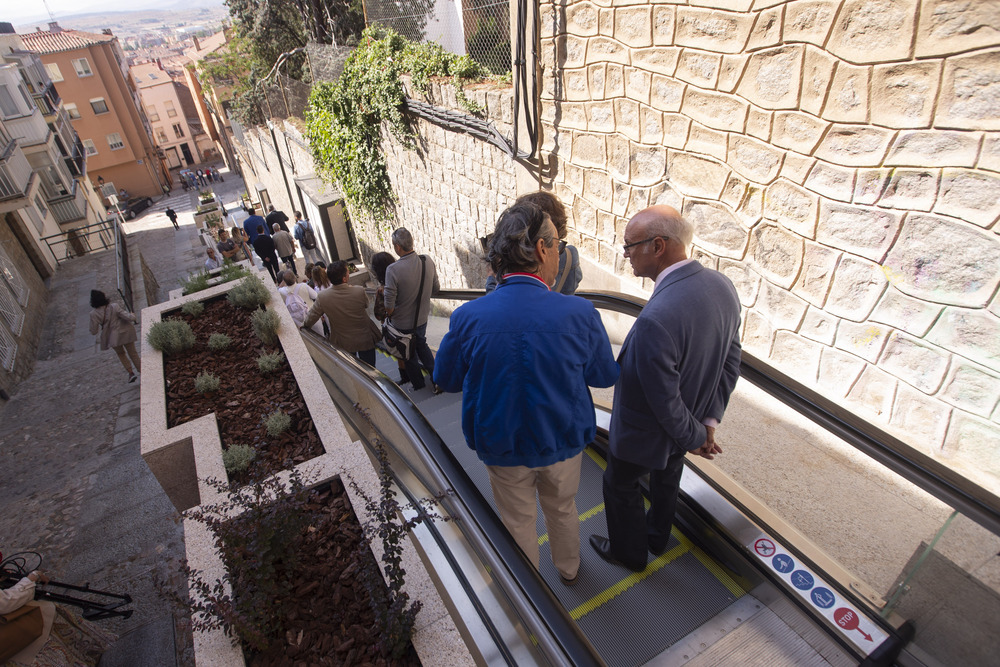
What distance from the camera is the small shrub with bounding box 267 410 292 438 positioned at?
12.2 feet

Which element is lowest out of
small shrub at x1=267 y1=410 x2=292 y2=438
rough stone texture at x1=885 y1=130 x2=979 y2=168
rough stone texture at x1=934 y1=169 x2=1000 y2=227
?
small shrub at x1=267 y1=410 x2=292 y2=438

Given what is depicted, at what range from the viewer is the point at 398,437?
296 centimetres

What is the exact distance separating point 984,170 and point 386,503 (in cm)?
312

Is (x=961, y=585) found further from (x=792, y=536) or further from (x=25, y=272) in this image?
(x=25, y=272)

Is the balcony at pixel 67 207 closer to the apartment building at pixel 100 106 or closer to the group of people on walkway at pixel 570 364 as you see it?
the apartment building at pixel 100 106

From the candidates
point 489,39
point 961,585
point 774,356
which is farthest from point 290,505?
point 489,39

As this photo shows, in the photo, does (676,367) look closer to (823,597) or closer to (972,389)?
(823,597)

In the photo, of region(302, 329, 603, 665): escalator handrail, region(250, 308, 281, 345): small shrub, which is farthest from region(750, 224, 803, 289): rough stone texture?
region(250, 308, 281, 345): small shrub

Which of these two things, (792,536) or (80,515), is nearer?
(792,536)

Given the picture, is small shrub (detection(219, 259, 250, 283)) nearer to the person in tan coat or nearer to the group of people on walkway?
the person in tan coat

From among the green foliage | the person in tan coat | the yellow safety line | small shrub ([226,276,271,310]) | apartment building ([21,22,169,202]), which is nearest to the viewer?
the green foliage

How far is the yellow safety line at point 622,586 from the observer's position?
234 centimetres

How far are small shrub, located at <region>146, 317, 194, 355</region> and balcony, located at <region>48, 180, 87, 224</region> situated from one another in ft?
68.0

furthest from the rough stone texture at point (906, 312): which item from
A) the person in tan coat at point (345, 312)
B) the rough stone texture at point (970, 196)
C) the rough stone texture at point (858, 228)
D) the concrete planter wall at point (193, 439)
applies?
the person in tan coat at point (345, 312)
